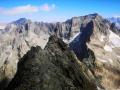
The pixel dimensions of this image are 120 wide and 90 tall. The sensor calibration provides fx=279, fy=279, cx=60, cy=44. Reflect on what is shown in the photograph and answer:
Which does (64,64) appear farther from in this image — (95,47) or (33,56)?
(95,47)

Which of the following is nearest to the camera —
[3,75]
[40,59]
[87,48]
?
[40,59]

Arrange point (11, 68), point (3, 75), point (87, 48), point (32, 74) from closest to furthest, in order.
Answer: point (32, 74), point (3, 75), point (11, 68), point (87, 48)

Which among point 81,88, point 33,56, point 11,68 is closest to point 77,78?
point 81,88

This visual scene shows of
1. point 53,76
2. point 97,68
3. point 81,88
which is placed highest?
point 53,76

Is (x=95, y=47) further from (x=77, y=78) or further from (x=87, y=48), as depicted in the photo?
(x=77, y=78)

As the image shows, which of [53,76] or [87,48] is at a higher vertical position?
[53,76]

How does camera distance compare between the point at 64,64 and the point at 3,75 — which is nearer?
the point at 64,64
